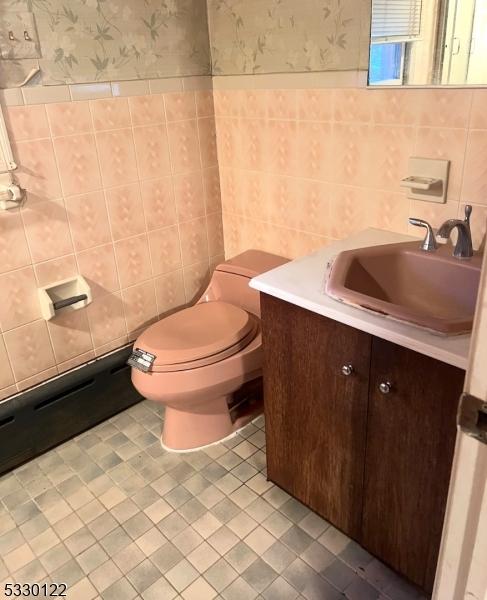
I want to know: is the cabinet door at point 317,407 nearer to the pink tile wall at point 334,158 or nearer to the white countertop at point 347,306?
the white countertop at point 347,306

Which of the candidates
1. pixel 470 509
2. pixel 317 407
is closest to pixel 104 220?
pixel 317 407

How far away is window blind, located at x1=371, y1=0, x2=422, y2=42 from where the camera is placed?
1.43 metres

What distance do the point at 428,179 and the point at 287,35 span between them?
0.67 metres

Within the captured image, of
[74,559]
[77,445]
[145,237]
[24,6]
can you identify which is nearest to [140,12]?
[24,6]

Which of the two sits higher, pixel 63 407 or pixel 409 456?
pixel 409 456

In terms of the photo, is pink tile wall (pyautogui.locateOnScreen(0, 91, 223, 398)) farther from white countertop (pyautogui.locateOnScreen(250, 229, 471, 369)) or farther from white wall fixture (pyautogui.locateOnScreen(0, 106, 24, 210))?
white countertop (pyautogui.locateOnScreen(250, 229, 471, 369))

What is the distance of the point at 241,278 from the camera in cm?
193

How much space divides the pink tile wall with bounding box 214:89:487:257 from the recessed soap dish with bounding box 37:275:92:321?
688mm

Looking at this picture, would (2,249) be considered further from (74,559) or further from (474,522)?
(474,522)

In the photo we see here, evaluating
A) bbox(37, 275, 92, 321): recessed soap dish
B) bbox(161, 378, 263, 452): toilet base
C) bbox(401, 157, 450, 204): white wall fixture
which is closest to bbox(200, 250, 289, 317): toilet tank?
bbox(161, 378, 263, 452): toilet base

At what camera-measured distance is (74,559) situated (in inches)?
56.7

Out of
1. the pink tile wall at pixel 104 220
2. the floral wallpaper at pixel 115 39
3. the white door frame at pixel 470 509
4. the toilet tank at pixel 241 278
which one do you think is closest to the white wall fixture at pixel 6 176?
the pink tile wall at pixel 104 220

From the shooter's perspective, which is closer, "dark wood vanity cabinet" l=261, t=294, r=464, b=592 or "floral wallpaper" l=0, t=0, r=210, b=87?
"dark wood vanity cabinet" l=261, t=294, r=464, b=592

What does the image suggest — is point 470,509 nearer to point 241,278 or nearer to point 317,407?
point 317,407
